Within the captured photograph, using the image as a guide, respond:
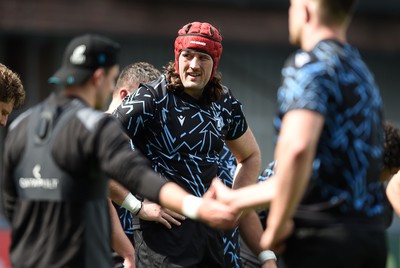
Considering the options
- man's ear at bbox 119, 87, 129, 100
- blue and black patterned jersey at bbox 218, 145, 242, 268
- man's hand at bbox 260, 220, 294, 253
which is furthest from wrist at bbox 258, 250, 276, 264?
man's hand at bbox 260, 220, 294, 253

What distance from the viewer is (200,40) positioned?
7672 mm

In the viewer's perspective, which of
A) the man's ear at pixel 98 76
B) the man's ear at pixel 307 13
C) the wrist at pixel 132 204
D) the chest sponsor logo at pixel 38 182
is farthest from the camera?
the wrist at pixel 132 204

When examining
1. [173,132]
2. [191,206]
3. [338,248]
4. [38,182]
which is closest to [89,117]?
[38,182]

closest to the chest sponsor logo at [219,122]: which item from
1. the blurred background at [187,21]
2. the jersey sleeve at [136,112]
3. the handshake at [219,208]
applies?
the jersey sleeve at [136,112]

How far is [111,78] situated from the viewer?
576 cm

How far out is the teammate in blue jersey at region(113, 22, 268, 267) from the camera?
24.2ft

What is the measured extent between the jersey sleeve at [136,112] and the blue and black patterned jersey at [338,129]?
2.14 meters

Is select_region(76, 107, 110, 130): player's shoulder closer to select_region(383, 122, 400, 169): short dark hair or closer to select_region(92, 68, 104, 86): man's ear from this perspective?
select_region(92, 68, 104, 86): man's ear

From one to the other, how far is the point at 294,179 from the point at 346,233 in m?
0.41

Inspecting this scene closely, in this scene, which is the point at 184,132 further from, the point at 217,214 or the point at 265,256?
the point at 217,214

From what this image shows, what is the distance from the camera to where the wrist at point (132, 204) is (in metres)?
7.57

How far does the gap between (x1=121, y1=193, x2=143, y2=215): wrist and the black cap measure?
2.02 metres

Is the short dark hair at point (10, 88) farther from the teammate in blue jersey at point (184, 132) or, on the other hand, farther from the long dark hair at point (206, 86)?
the long dark hair at point (206, 86)

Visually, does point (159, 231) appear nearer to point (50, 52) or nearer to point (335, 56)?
point (335, 56)
